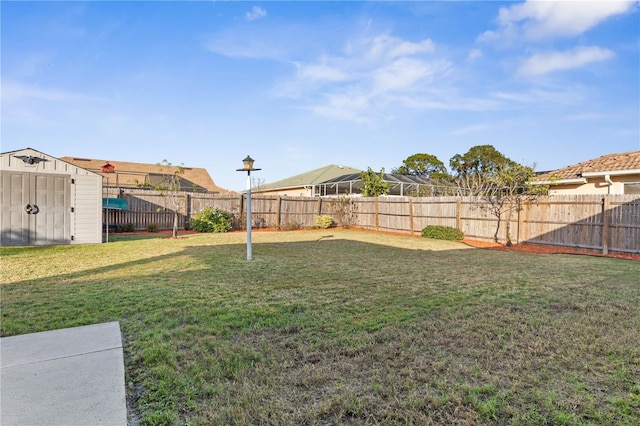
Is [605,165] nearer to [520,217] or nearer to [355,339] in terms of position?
[520,217]

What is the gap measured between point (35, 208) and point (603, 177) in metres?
18.3

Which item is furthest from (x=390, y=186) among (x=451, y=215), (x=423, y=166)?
(x=423, y=166)

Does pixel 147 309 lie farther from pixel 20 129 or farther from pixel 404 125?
pixel 404 125

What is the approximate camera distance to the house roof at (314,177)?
→ 92.3ft

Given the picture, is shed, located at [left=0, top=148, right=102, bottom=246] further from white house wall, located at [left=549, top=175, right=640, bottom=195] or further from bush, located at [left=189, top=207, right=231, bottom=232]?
white house wall, located at [left=549, top=175, right=640, bottom=195]

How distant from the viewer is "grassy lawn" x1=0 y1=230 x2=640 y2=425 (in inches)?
83.0

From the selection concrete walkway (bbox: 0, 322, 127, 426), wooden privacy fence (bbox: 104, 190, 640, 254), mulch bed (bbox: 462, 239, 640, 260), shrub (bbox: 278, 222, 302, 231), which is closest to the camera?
concrete walkway (bbox: 0, 322, 127, 426)

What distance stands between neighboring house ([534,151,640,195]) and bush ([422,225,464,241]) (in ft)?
11.1

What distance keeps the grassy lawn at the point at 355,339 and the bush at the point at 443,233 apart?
23.6ft

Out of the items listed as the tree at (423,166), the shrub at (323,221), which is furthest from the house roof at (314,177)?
the tree at (423,166)

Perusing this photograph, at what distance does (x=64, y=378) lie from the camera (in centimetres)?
240

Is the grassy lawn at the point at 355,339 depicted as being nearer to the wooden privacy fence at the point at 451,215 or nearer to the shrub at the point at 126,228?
the wooden privacy fence at the point at 451,215

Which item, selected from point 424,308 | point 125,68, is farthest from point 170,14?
point 424,308

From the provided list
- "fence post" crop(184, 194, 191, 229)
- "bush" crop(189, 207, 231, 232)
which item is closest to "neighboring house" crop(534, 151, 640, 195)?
"bush" crop(189, 207, 231, 232)
